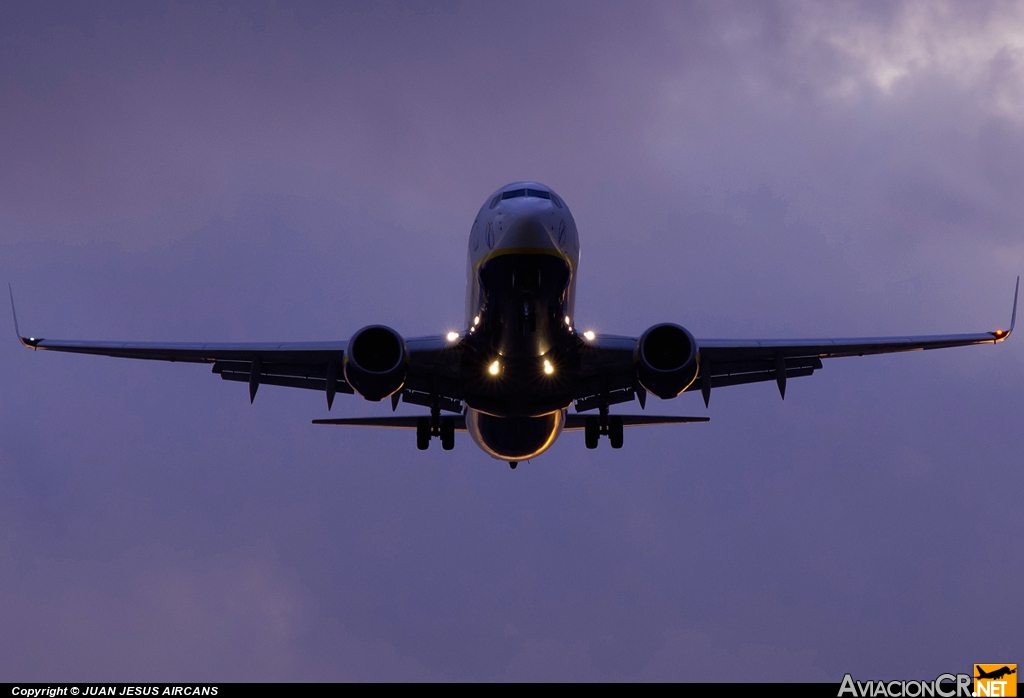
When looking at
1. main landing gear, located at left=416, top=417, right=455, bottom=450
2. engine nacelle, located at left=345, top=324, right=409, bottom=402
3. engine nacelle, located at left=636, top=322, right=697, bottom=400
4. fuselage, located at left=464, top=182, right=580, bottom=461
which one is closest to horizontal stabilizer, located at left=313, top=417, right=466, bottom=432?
main landing gear, located at left=416, top=417, right=455, bottom=450

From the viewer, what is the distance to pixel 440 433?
1078 inches

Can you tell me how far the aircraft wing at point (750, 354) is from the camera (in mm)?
23922

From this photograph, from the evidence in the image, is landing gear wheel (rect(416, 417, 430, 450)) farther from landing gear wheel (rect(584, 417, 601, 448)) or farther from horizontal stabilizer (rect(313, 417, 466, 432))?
landing gear wheel (rect(584, 417, 601, 448))

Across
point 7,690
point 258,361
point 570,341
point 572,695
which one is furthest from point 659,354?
point 7,690

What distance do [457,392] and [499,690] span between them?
24.3 feet

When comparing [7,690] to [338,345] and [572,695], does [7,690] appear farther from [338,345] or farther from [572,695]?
[572,695]

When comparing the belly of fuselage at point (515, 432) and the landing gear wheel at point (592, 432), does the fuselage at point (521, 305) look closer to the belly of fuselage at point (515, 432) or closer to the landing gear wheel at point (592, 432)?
the belly of fuselage at point (515, 432)

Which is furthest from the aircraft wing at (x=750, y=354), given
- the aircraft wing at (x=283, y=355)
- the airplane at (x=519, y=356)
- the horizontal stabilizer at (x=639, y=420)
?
the aircraft wing at (x=283, y=355)

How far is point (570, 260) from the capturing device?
2100 centimetres

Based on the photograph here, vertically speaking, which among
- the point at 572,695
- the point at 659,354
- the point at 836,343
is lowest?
the point at 572,695

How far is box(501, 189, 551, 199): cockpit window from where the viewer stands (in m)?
21.2

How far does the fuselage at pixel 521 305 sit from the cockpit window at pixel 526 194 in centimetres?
2

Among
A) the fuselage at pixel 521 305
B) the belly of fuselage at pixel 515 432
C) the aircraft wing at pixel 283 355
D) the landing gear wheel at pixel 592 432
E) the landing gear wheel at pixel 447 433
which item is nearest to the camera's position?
the fuselage at pixel 521 305

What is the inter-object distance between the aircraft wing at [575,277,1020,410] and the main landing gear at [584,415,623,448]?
4.16 ft
